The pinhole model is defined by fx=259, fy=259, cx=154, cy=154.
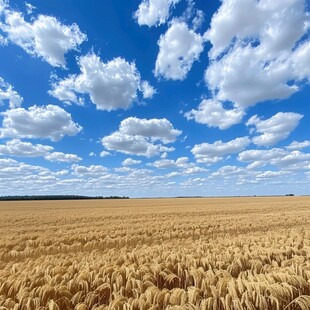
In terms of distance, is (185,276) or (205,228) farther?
(205,228)

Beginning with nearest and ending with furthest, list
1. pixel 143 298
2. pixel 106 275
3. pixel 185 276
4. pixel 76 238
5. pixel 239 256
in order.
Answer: pixel 143 298 < pixel 106 275 < pixel 185 276 < pixel 239 256 < pixel 76 238

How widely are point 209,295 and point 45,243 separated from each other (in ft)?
37.4

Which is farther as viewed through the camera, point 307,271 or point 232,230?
point 232,230

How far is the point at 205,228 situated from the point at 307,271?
12767 mm

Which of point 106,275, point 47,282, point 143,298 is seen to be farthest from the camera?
point 106,275

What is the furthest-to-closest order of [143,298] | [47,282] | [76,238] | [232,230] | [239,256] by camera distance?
[232,230], [76,238], [239,256], [47,282], [143,298]

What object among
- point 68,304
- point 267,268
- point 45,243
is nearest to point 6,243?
point 45,243

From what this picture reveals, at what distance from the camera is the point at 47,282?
5707 millimetres

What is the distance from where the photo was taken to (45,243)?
1385 cm

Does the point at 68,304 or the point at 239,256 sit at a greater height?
the point at 239,256

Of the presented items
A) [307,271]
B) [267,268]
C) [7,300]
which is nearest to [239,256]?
[267,268]

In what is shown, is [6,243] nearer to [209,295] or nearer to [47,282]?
[47,282]

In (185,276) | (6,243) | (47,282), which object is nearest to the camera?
(47,282)

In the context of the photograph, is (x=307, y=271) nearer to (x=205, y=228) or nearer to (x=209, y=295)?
(x=209, y=295)
